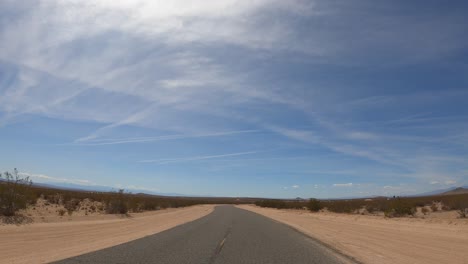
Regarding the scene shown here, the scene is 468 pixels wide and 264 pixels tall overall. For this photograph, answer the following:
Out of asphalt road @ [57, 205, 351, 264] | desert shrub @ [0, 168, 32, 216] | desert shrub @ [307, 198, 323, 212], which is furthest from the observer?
desert shrub @ [307, 198, 323, 212]

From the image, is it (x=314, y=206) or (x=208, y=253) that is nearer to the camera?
(x=208, y=253)

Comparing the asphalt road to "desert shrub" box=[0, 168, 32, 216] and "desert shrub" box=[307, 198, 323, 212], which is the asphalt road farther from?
"desert shrub" box=[307, 198, 323, 212]

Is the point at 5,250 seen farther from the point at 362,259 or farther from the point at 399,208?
the point at 399,208

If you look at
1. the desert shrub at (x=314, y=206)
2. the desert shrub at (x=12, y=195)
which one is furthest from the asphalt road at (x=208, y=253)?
the desert shrub at (x=314, y=206)

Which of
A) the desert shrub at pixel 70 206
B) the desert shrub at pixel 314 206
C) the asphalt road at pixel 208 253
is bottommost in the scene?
the asphalt road at pixel 208 253

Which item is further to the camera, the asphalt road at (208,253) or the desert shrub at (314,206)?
the desert shrub at (314,206)

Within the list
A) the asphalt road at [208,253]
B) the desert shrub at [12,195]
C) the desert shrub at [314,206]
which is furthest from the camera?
the desert shrub at [314,206]

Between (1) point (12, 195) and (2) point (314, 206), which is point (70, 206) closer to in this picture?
(1) point (12, 195)

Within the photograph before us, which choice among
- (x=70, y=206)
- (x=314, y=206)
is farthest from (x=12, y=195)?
(x=314, y=206)

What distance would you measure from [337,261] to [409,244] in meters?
7.18

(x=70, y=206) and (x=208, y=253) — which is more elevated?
(x=70, y=206)

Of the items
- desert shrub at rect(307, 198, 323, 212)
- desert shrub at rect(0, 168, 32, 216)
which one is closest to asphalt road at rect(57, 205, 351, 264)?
desert shrub at rect(0, 168, 32, 216)

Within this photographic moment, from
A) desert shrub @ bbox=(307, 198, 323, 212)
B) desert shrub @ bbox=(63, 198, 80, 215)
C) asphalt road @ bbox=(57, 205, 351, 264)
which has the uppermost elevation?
desert shrub @ bbox=(307, 198, 323, 212)

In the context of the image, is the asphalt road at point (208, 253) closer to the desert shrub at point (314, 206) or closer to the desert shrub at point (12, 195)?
the desert shrub at point (12, 195)
